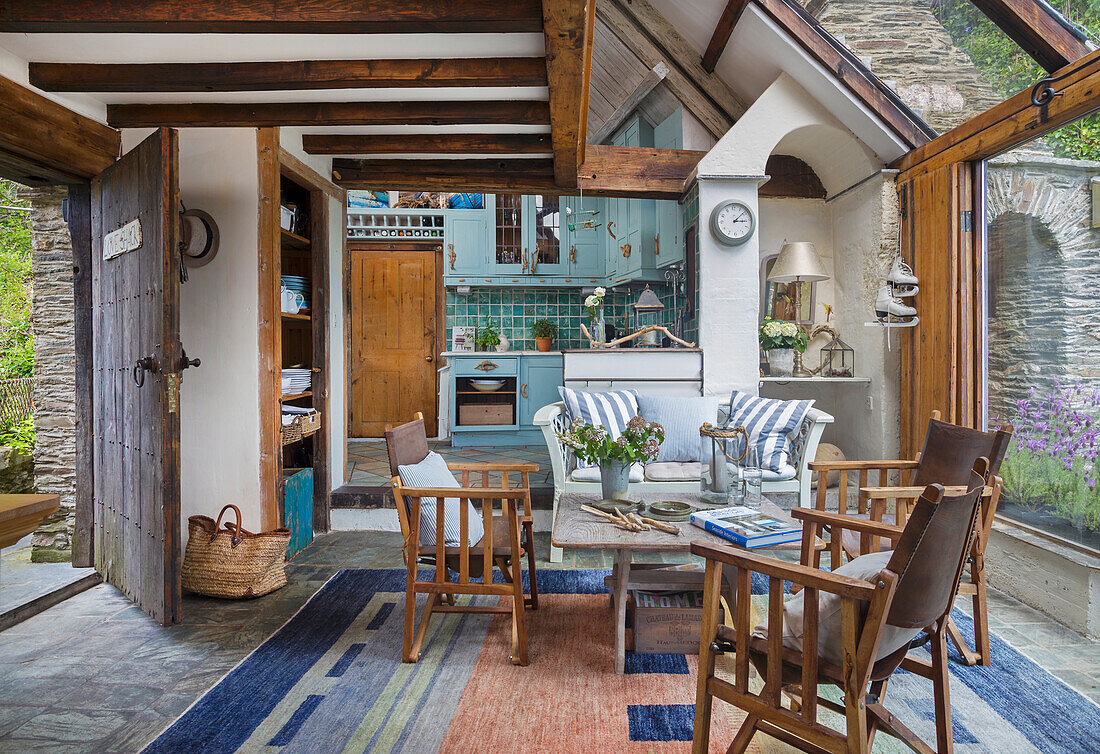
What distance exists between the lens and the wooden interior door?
692 centimetres

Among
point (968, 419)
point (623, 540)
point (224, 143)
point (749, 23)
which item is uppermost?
point (749, 23)

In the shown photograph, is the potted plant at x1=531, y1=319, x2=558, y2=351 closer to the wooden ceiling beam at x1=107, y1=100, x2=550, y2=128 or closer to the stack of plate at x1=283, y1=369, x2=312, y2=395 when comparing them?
the stack of plate at x1=283, y1=369, x2=312, y2=395

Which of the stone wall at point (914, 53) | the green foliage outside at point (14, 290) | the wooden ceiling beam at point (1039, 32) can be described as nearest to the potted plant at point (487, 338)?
the stone wall at point (914, 53)

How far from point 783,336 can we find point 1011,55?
80.2 inches

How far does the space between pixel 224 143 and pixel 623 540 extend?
2955mm

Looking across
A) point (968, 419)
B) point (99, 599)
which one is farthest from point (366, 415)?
point (968, 419)

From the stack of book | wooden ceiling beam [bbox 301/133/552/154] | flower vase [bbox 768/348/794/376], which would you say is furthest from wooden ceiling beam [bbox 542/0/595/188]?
flower vase [bbox 768/348/794/376]

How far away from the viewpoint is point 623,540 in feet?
7.20

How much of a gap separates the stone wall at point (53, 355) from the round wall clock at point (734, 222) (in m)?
3.91

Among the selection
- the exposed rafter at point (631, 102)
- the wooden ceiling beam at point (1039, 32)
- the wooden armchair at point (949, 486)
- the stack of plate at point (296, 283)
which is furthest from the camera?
the exposed rafter at point (631, 102)

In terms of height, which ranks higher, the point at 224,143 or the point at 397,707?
the point at 224,143

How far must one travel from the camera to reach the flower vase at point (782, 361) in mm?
4582

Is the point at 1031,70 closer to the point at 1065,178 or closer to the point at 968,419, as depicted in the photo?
the point at 1065,178

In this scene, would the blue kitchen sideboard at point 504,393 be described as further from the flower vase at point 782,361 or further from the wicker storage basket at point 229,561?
the wicker storage basket at point 229,561
